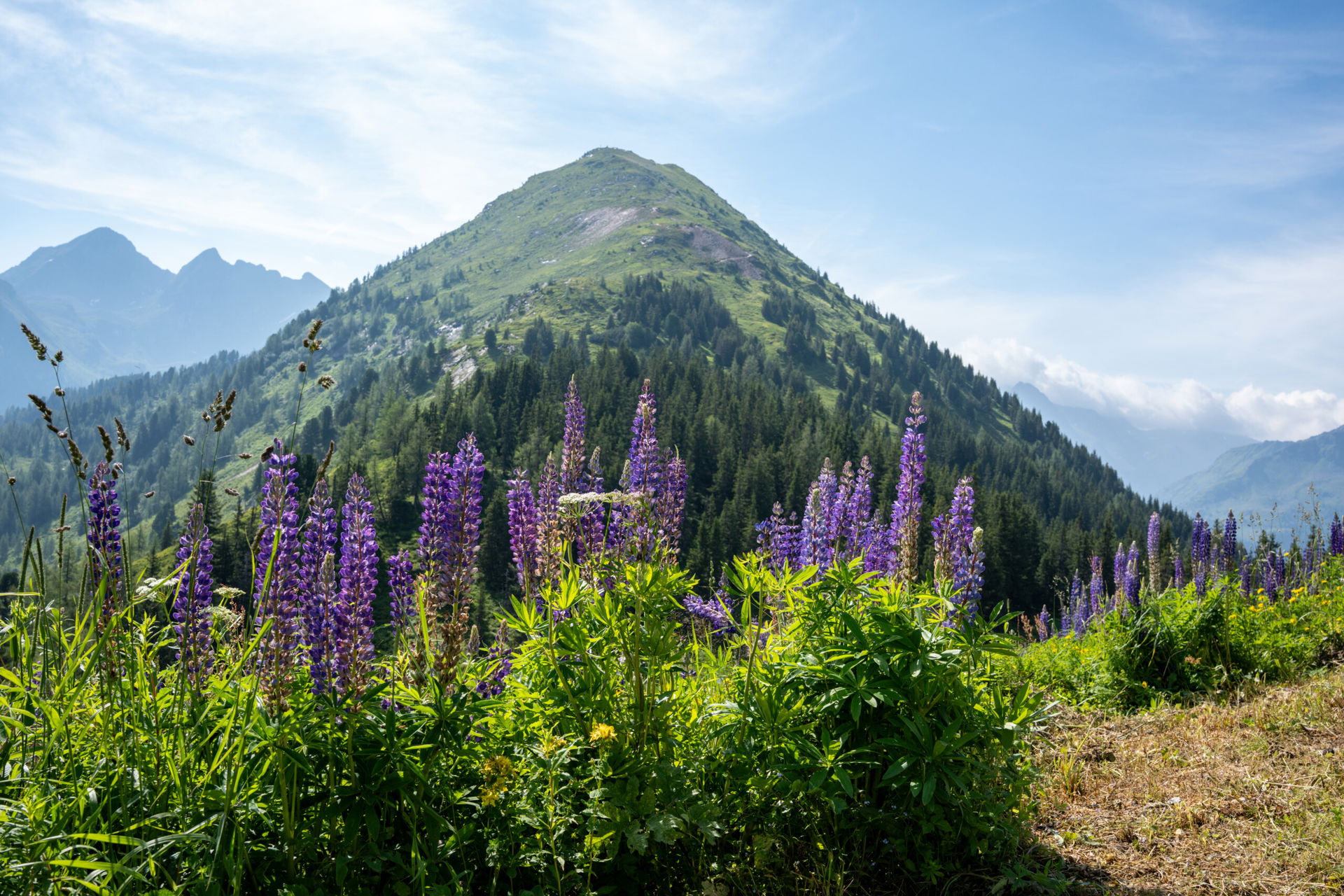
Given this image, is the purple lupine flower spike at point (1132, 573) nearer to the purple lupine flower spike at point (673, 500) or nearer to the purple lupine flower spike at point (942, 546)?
the purple lupine flower spike at point (942, 546)

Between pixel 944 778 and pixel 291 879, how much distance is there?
9.91 feet

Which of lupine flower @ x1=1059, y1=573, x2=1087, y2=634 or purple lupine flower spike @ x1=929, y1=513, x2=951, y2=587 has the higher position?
purple lupine flower spike @ x1=929, y1=513, x2=951, y2=587

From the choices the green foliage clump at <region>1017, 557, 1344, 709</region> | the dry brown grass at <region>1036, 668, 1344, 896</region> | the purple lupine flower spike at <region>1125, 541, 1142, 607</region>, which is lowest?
the purple lupine flower spike at <region>1125, 541, 1142, 607</region>

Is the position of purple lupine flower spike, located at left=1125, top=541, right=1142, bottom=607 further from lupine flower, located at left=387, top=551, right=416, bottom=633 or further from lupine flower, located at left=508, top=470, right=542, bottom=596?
lupine flower, located at left=387, top=551, right=416, bottom=633

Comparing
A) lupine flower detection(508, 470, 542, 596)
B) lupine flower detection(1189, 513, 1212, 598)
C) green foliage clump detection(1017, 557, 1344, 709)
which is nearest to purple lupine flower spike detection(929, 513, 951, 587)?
green foliage clump detection(1017, 557, 1344, 709)

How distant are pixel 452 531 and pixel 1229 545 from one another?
29118 millimetres

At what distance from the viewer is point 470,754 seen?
3445 millimetres

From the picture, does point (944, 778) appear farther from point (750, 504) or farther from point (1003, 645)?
point (750, 504)

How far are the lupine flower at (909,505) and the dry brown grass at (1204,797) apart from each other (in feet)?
6.48

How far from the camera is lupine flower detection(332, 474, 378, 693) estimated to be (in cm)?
473

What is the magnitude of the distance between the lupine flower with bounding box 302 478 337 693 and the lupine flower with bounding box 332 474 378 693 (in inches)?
4.3

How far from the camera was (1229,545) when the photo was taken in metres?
25.7

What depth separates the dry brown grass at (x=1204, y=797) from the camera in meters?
4.25

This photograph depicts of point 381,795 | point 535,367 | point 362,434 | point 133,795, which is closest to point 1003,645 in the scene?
point 381,795
